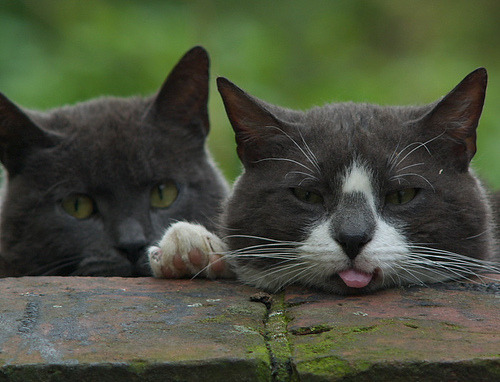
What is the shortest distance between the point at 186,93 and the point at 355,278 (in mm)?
1394

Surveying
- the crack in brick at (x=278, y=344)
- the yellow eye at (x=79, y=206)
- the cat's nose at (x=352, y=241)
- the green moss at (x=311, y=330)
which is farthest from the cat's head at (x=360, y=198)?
the yellow eye at (x=79, y=206)

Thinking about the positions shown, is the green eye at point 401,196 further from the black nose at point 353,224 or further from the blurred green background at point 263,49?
the blurred green background at point 263,49

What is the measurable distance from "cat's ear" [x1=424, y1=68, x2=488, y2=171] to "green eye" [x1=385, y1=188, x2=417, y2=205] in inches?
7.6

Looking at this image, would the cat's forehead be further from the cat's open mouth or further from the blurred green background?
the blurred green background

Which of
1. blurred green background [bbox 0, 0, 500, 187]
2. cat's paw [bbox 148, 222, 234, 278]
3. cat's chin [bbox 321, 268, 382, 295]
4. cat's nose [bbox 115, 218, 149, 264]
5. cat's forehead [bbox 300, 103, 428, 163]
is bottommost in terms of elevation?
cat's chin [bbox 321, 268, 382, 295]

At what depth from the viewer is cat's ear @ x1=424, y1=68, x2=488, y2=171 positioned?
234cm

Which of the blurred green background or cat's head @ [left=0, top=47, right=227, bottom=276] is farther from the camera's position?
the blurred green background

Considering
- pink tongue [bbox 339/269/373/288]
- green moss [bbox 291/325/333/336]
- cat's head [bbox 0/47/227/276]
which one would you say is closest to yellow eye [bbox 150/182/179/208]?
cat's head [bbox 0/47/227/276]

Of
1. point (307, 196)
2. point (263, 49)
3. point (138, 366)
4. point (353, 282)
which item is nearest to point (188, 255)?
A: point (307, 196)

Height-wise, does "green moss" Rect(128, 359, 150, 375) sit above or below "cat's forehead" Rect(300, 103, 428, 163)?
below

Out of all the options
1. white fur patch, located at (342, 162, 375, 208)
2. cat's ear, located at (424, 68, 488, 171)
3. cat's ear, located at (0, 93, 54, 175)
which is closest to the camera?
white fur patch, located at (342, 162, 375, 208)

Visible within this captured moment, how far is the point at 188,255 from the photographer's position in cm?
249

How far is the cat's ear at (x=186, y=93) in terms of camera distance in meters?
3.24

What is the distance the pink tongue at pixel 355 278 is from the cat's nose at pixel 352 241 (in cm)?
5
